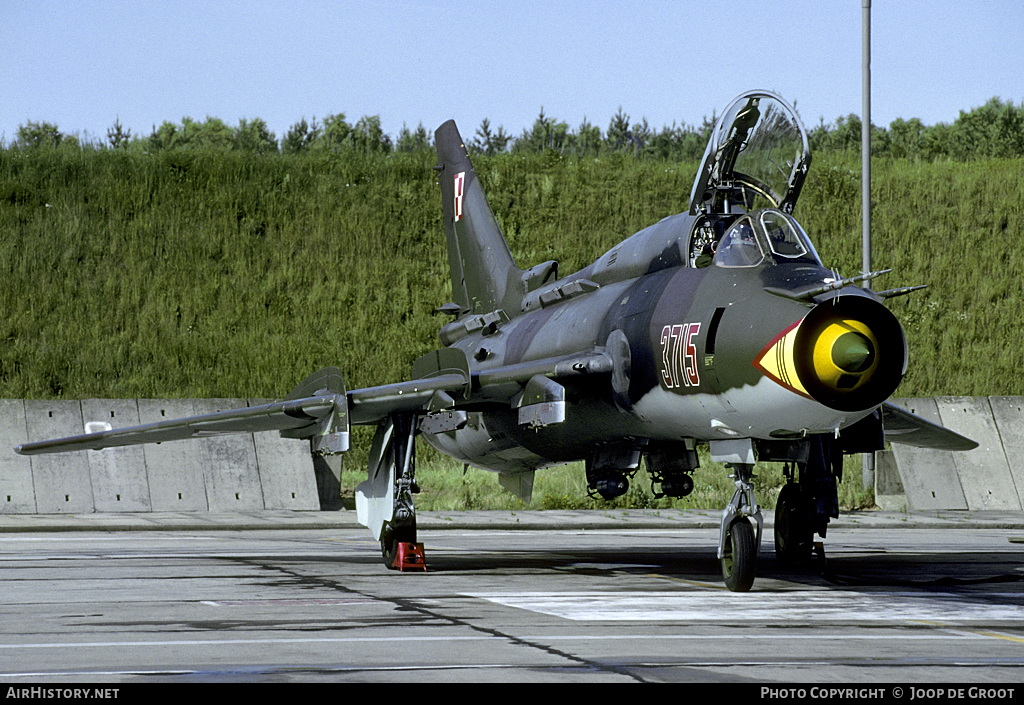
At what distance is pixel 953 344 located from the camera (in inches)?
1430

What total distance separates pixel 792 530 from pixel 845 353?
543cm

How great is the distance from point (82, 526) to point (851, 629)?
1523 cm

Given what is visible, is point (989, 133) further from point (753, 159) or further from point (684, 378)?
point (684, 378)

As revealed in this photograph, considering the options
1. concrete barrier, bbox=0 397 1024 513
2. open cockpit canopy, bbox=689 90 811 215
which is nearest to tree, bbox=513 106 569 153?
concrete barrier, bbox=0 397 1024 513

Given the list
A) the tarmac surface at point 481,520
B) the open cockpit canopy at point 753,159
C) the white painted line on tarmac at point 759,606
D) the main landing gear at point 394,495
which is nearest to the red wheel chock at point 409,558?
the main landing gear at point 394,495

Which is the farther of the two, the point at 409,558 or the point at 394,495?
the point at 394,495

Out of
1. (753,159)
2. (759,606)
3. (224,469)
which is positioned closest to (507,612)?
(759,606)

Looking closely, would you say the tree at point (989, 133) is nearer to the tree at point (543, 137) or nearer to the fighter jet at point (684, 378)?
the tree at point (543, 137)

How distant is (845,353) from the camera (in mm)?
8812

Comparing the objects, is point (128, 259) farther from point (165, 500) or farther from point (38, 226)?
point (165, 500)

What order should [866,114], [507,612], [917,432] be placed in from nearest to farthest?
[507,612] < [917,432] < [866,114]

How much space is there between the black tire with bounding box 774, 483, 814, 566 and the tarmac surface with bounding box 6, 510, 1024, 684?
0.22 m

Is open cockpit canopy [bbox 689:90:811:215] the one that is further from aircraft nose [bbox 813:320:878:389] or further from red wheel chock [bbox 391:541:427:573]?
red wheel chock [bbox 391:541:427:573]
